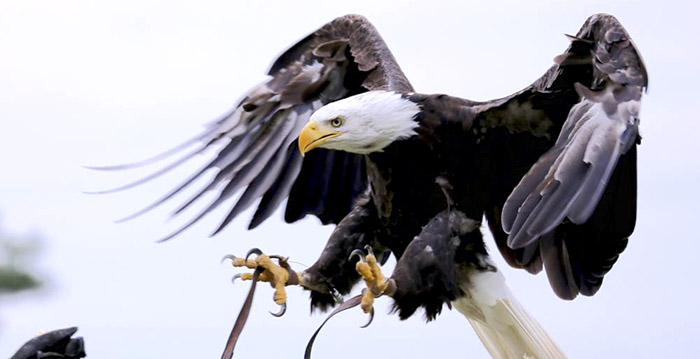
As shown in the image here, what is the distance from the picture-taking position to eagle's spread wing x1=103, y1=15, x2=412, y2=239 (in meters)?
6.33

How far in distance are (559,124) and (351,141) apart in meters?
0.75

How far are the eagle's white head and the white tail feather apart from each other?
657mm

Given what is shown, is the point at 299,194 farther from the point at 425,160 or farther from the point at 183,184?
the point at 425,160

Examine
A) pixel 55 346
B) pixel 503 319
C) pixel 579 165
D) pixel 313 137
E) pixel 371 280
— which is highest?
pixel 55 346

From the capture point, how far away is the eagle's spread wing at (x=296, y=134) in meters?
6.33

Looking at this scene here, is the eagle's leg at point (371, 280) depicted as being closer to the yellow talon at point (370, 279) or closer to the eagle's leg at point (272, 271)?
the yellow talon at point (370, 279)

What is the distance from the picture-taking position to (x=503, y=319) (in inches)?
239

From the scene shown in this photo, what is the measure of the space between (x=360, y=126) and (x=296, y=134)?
29.3 inches

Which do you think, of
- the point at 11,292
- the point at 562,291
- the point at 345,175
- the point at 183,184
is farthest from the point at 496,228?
the point at 11,292

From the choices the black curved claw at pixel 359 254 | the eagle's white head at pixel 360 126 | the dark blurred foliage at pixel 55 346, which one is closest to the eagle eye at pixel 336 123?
the eagle's white head at pixel 360 126

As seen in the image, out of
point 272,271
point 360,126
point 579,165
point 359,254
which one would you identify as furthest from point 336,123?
point 579,165

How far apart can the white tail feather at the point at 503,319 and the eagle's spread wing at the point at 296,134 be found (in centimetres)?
76

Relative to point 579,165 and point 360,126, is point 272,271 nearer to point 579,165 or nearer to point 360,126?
point 360,126

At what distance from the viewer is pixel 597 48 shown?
212 inches
